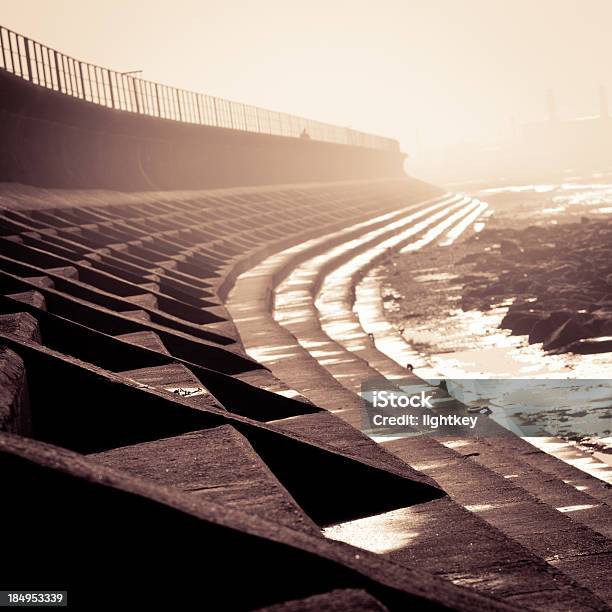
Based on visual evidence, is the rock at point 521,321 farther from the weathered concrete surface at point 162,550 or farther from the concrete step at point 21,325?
the weathered concrete surface at point 162,550

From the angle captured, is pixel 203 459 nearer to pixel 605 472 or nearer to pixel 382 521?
pixel 382 521

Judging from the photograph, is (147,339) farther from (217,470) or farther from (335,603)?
(335,603)

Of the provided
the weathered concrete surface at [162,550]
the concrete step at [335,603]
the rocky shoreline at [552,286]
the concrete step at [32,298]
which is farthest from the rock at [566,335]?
the concrete step at [335,603]

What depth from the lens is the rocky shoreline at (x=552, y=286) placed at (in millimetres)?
12086

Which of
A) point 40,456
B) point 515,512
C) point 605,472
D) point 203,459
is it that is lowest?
point 605,472

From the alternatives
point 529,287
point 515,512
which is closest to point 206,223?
point 529,287

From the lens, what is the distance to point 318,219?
33750 mm

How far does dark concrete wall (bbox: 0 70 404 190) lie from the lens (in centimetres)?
1830

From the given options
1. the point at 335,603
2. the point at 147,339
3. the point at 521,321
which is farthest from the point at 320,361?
the point at 335,603

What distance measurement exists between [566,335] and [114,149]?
1607cm

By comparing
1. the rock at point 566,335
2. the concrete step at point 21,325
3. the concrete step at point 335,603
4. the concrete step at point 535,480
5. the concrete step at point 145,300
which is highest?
the concrete step at point 21,325

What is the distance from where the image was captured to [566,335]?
11859 millimetres

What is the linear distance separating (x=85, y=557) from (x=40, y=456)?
24 cm

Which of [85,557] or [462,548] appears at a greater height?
[85,557]
